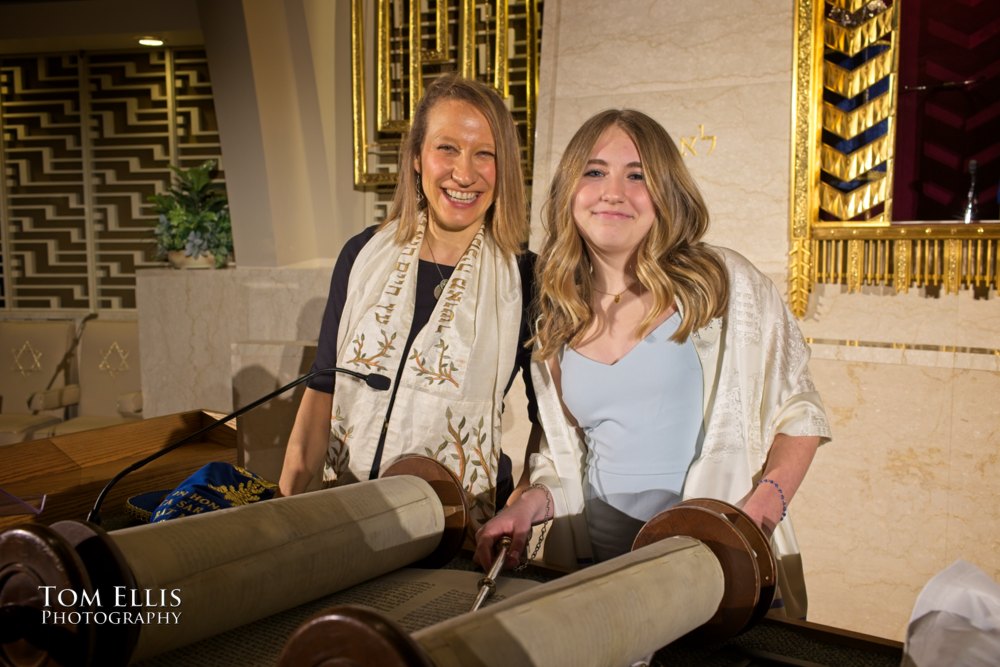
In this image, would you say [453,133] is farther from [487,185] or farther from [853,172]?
[853,172]

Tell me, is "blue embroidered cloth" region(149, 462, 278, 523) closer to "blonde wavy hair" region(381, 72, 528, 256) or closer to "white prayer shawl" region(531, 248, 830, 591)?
"white prayer shawl" region(531, 248, 830, 591)

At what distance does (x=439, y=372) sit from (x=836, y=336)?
185cm

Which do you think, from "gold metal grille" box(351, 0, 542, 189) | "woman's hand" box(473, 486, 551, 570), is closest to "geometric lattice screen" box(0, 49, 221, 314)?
"gold metal grille" box(351, 0, 542, 189)

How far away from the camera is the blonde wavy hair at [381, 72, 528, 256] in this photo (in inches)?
61.8

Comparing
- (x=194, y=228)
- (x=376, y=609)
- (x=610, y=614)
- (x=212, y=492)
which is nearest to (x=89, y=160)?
(x=194, y=228)

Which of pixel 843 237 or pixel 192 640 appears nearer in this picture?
pixel 192 640

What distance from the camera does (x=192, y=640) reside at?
70 centimetres

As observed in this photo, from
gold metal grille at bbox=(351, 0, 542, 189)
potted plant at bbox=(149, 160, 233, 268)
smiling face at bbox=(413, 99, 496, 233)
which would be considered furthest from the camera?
potted plant at bbox=(149, 160, 233, 268)

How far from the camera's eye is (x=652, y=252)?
1.37m

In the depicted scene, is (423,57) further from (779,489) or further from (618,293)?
(779,489)

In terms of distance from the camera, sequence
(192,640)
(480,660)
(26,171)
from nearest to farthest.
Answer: (480,660) → (192,640) → (26,171)

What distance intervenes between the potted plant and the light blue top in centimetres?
351

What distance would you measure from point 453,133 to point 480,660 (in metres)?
1.20

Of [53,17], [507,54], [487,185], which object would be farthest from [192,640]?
[53,17]
